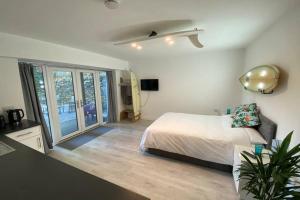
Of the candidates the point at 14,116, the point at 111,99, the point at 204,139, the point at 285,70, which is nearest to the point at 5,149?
the point at 14,116

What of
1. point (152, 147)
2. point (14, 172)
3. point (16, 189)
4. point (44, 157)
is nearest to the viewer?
point (16, 189)

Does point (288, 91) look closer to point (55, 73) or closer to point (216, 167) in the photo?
point (216, 167)

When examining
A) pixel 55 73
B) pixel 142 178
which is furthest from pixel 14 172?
pixel 55 73

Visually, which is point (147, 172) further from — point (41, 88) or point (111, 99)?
point (111, 99)

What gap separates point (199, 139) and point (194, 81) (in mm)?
2632

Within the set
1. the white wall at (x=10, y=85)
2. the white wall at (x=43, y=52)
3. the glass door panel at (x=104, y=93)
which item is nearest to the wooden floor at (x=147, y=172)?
the white wall at (x=10, y=85)

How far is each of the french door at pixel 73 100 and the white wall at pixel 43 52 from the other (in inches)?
23.7

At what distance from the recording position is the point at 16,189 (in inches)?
34.5

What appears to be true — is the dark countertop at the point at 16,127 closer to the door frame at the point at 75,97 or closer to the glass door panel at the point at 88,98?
the door frame at the point at 75,97

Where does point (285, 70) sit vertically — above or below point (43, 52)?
below

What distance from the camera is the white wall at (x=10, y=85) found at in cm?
233

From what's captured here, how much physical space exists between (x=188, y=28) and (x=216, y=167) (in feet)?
7.97

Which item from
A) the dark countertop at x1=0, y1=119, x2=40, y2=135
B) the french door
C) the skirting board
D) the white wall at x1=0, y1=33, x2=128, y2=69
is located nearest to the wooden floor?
the skirting board

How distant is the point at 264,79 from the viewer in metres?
2.20
